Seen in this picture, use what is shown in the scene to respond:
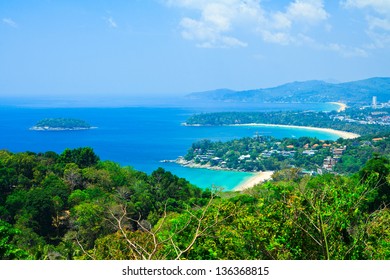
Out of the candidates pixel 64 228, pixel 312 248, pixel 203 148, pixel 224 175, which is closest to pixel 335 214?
pixel 312 248

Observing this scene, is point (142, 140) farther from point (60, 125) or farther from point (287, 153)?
point (287, 153)

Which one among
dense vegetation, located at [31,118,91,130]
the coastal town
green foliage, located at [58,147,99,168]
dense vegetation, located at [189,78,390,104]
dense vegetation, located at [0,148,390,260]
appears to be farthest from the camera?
dense vegetation, located at [189,78,390,104]

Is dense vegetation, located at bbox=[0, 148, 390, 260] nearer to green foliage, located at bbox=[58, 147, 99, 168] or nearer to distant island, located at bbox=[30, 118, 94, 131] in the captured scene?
green foliage, located at bbox=[58, 147, 99, 168]

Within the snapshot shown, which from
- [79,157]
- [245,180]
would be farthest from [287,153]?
[79,157]

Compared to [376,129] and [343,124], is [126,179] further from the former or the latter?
[343,124]

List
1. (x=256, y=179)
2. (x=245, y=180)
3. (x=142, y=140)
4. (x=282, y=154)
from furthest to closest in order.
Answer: (x=142, y=140) < (x=282, y=154) < (x=245, y=180) < (x=256, y=179)

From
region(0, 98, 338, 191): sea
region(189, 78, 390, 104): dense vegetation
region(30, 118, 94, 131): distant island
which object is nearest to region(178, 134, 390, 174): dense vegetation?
region(0, 98, 338, 191): sea
